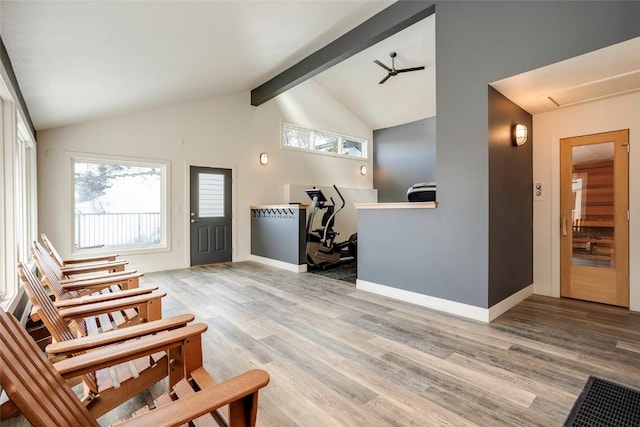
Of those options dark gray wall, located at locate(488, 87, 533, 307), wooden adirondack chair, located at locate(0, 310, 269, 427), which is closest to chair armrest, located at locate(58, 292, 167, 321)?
wooden adirondack chair, located at locate(0, 310, 269, 427)

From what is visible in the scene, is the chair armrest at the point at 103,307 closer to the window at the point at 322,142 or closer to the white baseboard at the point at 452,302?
the white baseboard at the point at 452,302

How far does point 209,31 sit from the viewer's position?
3.32 metres

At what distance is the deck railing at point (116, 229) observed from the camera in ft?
16.2

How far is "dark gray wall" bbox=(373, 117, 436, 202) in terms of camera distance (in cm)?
773

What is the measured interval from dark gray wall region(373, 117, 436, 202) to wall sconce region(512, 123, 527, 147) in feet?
13.3

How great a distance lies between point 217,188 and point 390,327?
456 cm

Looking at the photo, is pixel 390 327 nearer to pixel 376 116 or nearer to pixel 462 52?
pixel 462 52

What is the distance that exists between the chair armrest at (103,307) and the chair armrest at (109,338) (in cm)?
50

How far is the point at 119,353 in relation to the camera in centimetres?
118

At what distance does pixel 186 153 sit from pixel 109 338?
5.00m

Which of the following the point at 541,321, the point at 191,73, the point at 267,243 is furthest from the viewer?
the point at 267,243

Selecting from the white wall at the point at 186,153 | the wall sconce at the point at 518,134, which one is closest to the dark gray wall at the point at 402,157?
the white wall at the point at 186,153

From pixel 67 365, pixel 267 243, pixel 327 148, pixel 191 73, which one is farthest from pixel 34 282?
pixel 327 148

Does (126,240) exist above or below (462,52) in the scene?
below
